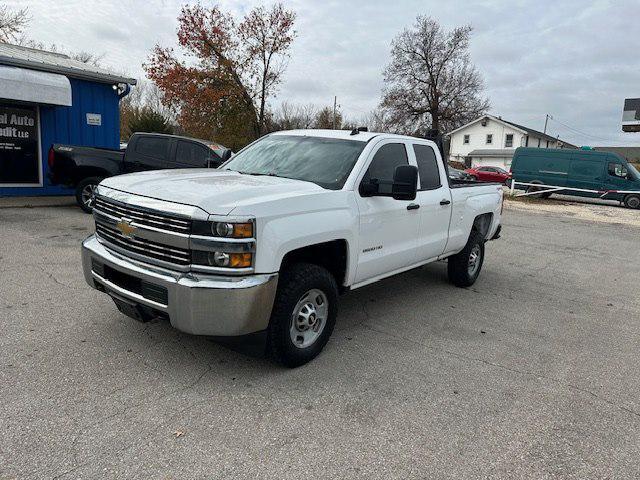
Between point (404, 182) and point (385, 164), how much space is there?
0.73m

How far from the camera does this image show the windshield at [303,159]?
430 cm

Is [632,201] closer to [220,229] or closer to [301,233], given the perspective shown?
[301,233]

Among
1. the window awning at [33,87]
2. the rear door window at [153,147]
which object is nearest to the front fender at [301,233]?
the rear door window at [153,147]

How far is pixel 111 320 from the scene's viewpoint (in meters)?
4.47

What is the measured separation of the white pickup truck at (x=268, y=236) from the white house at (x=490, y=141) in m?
52.4

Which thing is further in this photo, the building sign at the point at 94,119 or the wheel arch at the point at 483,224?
the building sign at the point at 94,119

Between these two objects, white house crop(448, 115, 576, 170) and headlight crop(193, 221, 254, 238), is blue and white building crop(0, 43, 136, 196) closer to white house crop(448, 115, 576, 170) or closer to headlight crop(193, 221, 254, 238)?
headlight crop(193, 221, 254, 238)

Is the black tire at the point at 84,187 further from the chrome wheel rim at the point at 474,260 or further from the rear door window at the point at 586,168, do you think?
the rear door window at the point at 586,168

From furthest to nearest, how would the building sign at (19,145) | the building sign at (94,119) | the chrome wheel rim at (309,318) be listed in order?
the building sign at (94,119) → the building sign at (19,145) → the chrome wheel rim at (309,318)

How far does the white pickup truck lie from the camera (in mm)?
3174

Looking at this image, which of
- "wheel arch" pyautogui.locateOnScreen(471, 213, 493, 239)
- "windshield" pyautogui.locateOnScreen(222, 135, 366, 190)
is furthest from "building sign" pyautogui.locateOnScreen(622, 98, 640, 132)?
"windshield" pyautogui.locateOnScreen(222, 135, 366, 190)

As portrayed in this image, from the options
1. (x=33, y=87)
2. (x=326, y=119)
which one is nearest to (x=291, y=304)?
(x=33, y=87)

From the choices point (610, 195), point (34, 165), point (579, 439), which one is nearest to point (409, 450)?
point (579, 439)

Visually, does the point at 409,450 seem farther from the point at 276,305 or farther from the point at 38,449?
the point at 38,449
